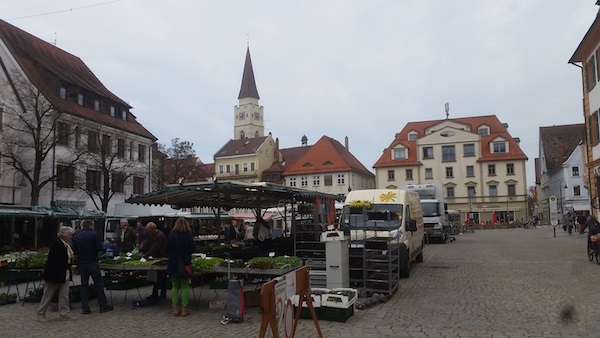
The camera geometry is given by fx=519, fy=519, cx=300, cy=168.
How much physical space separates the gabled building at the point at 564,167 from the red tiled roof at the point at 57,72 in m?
47.3

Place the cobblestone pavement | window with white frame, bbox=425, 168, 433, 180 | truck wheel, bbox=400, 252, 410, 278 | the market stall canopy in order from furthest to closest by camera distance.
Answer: window with white frame, bbox=425, 168, 433, 180
truck wheel, bbox=400, 252, 410, 278
the market stall canopy
the cobblestone pavement

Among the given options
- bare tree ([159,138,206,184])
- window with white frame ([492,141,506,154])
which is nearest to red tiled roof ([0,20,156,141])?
bare tree ([159,138,206,184])

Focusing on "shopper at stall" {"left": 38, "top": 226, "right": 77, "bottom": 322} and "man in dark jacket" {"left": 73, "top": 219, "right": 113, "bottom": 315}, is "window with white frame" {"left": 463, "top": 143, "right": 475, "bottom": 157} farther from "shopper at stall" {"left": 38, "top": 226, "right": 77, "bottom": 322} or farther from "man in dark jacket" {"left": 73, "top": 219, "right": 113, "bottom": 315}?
"shopper at stall" {"left": 38, "top": 226, "right": 77, "bottom": 322}

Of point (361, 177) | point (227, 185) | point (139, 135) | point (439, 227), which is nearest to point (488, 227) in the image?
point (361, 177)

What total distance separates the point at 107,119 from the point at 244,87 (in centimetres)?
8168

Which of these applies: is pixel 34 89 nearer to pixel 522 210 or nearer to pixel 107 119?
pixel 107 119

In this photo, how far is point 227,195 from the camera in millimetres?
16219

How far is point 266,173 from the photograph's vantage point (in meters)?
82.8

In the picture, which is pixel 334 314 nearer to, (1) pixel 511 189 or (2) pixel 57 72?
(2) pixel 57 72

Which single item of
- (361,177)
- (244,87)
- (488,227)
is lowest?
(488,227)

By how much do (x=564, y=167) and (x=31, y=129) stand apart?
192 ft

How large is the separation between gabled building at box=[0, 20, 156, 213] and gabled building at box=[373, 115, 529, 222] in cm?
3654

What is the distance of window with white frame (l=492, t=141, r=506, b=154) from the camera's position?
218 feet

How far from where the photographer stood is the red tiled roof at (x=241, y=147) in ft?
278
